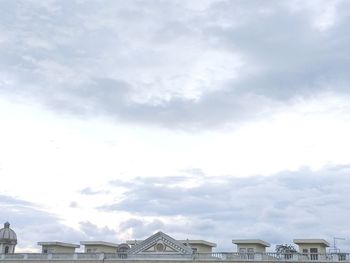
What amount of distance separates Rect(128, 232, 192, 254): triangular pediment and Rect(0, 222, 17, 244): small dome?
55.4ft

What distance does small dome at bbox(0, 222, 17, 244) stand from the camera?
73.1 m

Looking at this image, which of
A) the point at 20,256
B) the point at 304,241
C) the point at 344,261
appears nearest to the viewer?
the point at 344,261

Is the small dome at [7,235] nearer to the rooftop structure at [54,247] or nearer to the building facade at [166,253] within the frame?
the building facade at [166,253]

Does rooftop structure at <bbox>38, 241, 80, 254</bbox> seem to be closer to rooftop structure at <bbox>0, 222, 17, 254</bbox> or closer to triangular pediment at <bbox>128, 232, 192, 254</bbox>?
rooftop structure at <bbox>0, 222, 17, 254</bbox>

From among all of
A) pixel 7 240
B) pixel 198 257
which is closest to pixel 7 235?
pixel 7 240

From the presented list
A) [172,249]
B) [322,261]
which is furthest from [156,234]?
[322,261]

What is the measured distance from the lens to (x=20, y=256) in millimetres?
69250

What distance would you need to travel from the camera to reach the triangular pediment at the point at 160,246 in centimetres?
6247

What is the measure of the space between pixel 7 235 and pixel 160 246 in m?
20.4

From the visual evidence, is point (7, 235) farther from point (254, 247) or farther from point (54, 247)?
point (254, 247)

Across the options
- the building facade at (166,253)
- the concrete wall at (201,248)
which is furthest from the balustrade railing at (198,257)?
the concrete wall at (201,248)

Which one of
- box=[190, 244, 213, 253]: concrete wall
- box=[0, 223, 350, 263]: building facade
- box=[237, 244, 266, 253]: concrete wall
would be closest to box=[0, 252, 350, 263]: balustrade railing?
box=[0, 223, 350, 263]: building facade

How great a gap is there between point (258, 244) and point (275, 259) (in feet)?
12.2

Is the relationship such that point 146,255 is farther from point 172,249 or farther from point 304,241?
point 304,241
